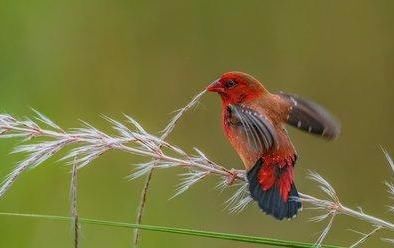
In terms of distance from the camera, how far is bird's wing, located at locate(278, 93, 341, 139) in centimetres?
278

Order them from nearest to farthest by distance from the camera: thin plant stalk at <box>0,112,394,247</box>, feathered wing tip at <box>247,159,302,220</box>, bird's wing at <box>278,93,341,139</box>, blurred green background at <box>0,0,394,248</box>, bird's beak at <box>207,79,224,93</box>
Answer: thin plant stalk at <box>0,112,394,247</box> → feathered wing tip at <box>247,159,302,220</box> → bird's wing at <box>278,93,341,139</box> → bird's beak at <box>207,79,224,93</box> → blurred green background at <box>0,0,394,248</box>

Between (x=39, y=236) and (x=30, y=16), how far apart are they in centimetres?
153

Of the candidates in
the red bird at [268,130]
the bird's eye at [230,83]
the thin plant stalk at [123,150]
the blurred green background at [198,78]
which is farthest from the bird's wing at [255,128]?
the blurred green background at [198,78]

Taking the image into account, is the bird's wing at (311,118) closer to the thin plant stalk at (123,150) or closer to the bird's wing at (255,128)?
the bird's wing at (255,128)

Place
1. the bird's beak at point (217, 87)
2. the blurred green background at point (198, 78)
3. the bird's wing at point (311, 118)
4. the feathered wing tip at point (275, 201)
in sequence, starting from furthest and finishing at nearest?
1. the blurred green background at point (198, 78)
2. the bird's beak at point (217, 87)
3. the bird's wing at point (311, 118)
4. the feathered wing tip at point (275, 201)

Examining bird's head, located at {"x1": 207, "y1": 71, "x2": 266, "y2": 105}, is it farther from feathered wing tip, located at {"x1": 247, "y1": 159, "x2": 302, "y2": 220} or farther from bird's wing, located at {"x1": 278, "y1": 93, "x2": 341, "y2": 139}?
feathered wing tip, located at {"x1": 247, "y1": 159, "x2": 302, "y2": 220}

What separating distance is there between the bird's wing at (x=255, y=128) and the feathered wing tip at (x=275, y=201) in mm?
110

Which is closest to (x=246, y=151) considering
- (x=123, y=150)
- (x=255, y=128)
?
(x=255, y=128)

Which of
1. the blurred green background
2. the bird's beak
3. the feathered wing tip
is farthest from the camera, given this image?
the blurred green background

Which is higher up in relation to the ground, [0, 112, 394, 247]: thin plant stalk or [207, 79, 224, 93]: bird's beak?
[207, 79, 224, 93]: bird's beak

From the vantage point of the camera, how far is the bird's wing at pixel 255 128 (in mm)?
2711

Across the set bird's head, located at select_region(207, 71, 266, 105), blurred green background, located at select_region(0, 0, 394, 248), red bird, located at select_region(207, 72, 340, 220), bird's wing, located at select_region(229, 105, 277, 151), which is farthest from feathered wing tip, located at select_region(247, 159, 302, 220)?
blurred green background, located at select_region(0, 0, 394, 248)

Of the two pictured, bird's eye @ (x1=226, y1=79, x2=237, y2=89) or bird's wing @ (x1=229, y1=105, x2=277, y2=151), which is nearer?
bird's wing @ (x1=229, y1=105, x2=277, y2=151)

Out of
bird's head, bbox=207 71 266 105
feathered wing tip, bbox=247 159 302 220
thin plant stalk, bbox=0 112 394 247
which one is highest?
bird's head, bbox=207 71 266 105
